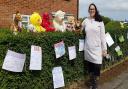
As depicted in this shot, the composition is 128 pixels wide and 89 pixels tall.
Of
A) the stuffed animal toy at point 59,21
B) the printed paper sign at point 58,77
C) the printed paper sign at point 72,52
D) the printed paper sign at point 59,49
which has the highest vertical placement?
the stuffed animal toy at point 59,21

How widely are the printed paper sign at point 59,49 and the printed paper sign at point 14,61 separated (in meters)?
1.50

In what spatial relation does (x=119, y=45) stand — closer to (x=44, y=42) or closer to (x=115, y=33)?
(x=115, y=33)

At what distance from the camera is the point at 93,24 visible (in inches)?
433

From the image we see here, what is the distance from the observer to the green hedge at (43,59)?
850 cm

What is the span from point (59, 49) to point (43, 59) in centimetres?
77

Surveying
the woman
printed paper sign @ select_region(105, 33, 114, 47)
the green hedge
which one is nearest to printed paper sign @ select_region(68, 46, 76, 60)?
the green hedge

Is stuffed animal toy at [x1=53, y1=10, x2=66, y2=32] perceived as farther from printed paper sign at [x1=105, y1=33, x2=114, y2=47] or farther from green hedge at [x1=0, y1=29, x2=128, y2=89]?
printed paper sign at [x1=105, y1=33, x2=114, y2=47]

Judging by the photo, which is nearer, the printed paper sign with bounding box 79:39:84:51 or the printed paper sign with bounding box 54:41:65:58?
the printed paper sign with bounding box 54:41:65:58

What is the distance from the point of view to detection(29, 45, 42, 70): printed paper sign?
356 inches

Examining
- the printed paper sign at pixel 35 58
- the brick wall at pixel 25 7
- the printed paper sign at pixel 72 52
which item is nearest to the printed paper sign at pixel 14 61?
the printed paper sign at pixel 35 58

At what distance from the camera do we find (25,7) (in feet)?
63.7

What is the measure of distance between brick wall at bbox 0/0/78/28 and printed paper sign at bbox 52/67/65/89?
7.66 metres

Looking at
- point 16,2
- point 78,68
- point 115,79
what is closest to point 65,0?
point 16,2

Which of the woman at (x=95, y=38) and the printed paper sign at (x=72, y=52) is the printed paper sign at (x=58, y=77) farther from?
the woman at (x=95, y=38)
